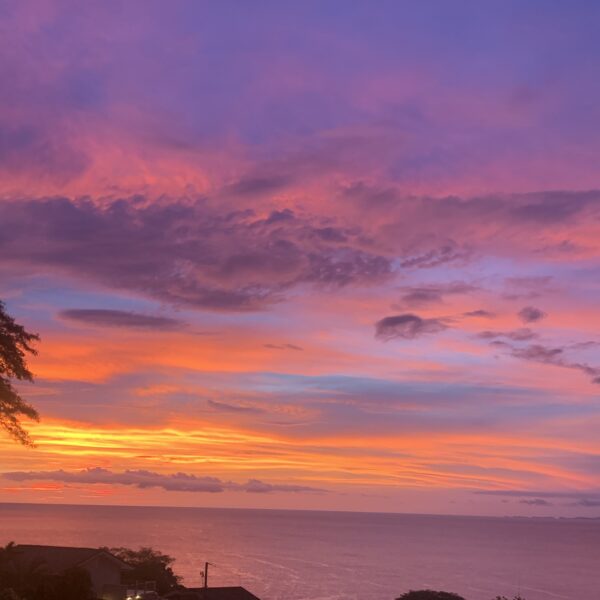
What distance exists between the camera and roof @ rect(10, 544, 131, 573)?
1850 inches

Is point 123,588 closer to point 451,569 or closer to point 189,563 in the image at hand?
point 189,563

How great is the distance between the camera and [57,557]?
49.1 metres

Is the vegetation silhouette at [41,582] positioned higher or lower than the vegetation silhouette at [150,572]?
higher

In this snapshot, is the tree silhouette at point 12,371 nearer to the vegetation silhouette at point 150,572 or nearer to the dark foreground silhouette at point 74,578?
the dark foreground silhouette at point 74,578

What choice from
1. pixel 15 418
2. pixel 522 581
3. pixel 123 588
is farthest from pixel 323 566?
pixel 15 418

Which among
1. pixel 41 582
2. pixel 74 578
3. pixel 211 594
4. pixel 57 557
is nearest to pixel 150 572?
pixel 211 594

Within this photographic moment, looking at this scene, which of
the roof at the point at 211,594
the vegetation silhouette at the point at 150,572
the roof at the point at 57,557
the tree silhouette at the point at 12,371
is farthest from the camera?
the vegetation silhouette at the point at 150,572

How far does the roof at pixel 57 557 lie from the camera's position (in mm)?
47000

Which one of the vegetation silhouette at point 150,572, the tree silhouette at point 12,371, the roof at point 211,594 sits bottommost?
the roof at point 211,594

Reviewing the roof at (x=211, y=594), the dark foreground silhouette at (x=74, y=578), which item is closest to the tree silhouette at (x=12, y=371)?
the dark foreground silhouette at (x=74, y=578)

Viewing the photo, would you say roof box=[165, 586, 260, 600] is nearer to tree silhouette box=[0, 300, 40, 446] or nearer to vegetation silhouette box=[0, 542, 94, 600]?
vegetation silhouette box=[0, 542, 94, 600]

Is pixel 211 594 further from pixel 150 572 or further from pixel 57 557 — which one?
pixel 57 557

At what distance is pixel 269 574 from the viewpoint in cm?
16088

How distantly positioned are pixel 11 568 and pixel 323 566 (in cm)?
14848
